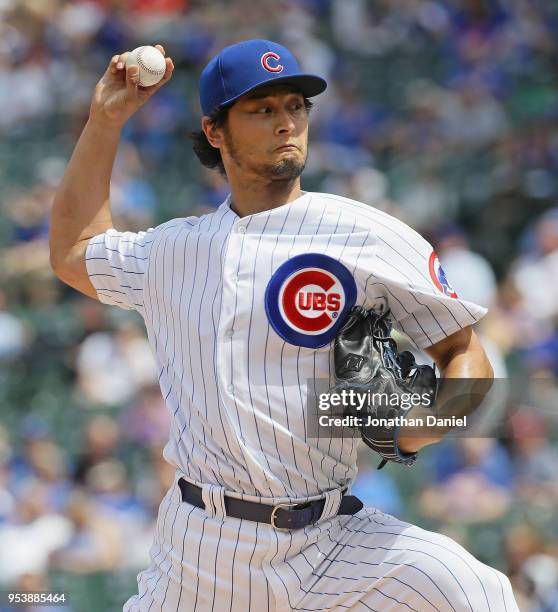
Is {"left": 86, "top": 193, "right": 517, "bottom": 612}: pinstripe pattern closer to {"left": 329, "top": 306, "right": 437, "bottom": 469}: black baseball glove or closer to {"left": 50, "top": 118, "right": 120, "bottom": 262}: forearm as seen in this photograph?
{"left": 329, "top": 306, "right": 437, "bottom": 469}: black baseball glove

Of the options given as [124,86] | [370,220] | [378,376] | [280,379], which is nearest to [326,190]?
[124,86]

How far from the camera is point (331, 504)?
2.97 metres

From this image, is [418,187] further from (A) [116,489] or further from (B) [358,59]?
(A) [116,489]

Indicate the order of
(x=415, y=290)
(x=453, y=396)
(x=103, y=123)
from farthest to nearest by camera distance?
(x=103, y=123), (x=415, y=290), (x=453, y=396)

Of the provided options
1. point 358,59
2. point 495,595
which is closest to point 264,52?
point 495,595

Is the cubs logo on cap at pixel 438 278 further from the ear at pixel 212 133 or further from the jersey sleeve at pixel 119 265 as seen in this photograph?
the jersey sleeve at pixel 119 265

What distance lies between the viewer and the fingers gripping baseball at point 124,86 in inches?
134

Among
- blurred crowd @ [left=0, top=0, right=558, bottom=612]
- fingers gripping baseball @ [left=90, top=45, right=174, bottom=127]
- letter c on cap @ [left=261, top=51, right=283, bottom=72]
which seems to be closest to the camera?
letter c on cap @ [left=261, top=51, right=283, bottom=72]

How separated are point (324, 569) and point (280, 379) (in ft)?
1.58

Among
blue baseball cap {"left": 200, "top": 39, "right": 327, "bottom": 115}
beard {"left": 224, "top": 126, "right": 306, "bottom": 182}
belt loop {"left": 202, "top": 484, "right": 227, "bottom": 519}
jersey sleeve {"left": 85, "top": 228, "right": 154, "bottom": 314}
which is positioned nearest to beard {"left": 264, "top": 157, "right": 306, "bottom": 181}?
beard {"left": 224, "top": 126, "right": 306, "bottom": 182}

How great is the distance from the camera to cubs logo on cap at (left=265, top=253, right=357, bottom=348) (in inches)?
115

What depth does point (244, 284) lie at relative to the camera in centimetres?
302

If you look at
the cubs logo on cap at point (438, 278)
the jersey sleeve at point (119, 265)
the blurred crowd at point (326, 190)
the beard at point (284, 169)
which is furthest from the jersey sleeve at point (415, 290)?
the blurred crowd at point (326, 190)

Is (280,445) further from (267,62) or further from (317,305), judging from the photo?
(267,62)
